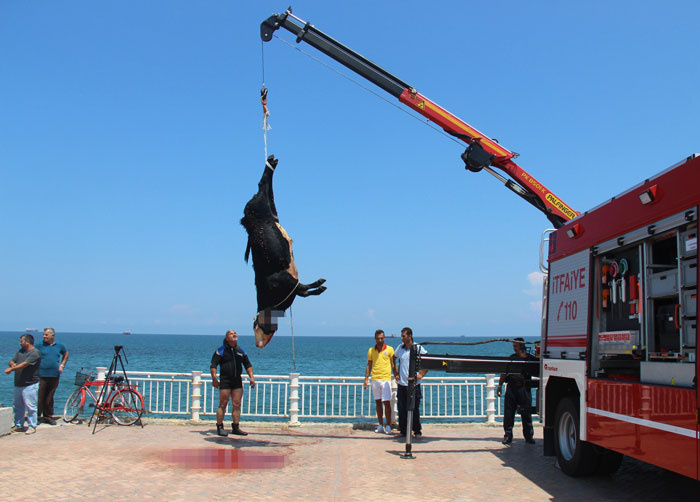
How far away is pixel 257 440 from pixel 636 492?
600 cm

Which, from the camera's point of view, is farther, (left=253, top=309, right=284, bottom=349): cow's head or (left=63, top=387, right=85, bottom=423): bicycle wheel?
(left=63, top=387, right=85, bottom=423): bicycle wheel

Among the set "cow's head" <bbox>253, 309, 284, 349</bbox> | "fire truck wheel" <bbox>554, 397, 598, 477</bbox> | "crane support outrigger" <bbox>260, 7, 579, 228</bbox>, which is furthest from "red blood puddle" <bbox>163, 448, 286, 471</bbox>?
"crane support outrigger" <bbox>260, 7, 579, 228</bbox>

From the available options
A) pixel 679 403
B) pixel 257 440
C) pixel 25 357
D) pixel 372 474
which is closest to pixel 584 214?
pixel 679 403

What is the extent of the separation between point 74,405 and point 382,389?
6341mm

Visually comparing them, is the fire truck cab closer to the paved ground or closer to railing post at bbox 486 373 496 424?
the paved ground

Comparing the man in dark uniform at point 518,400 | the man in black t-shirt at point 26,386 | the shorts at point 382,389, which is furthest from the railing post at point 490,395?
the man in black t-shirt at point 26,386

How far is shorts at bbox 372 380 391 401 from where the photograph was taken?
10.8m

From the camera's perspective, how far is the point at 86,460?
817 cm

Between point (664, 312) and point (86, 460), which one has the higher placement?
point (664, 312)

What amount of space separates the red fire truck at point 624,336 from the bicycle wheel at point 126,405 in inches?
235

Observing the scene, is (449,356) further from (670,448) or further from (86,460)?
(86,460)

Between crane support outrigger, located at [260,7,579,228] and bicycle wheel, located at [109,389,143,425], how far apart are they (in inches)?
300

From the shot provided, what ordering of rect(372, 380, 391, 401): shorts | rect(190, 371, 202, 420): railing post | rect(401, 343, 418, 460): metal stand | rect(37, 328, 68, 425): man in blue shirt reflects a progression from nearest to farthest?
rect(401, 343, 418, 460): metal stand
rect(372, 380, 391, 401): shorts
rect(37, 328, 68, 425): man in blue shirt
rect(190, 371, 202, 420): railing post

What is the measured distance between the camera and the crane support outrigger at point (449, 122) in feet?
35.9
